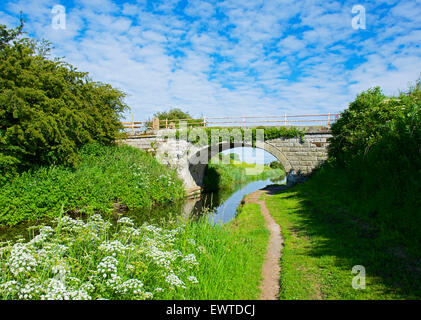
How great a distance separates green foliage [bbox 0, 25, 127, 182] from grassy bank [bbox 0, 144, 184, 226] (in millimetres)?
860

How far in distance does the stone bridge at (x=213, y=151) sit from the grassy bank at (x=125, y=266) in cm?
1230

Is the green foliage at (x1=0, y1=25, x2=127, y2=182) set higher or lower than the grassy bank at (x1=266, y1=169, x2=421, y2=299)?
higher

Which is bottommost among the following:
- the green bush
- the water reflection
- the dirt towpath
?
the water reflection

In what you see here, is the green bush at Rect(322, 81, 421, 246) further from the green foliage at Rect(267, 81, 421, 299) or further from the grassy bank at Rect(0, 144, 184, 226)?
the grassy bank at Rect(0, 144, 184, 226)

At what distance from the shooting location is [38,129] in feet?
36.7

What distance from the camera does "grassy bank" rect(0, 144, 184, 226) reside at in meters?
11.3

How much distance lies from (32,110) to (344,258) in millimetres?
12379

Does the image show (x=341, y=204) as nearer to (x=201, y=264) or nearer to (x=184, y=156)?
(x=201, y=264)

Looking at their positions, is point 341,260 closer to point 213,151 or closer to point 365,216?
point 365,216

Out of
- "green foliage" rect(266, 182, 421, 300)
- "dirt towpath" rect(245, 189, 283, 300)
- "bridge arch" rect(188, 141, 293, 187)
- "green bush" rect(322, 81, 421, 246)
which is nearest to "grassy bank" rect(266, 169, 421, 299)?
"green foliage" rect(266, 182, 421, 300)

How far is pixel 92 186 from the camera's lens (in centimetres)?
1320

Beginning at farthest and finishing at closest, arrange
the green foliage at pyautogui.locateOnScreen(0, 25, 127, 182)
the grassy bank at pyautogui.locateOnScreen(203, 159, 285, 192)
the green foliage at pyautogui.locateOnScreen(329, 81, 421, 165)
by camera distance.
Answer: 1. the grassy bank at pyautogui.locateOnScreen(203, 159, 285, 192)
2. the green foliage at pyautogui.locateOnScreen(0, 25, 127, 182)
3. the green foliage at pyautogui.locateOnScreen(329, 81, 421, 165)
